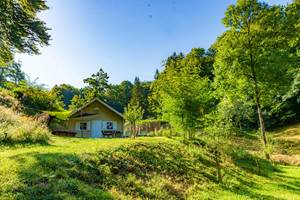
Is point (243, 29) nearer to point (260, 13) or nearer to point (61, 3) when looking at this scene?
point (260, 13)

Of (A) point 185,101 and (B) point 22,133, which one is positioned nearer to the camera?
(B) point 22,133

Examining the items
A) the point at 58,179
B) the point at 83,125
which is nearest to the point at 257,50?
the point at 58,179

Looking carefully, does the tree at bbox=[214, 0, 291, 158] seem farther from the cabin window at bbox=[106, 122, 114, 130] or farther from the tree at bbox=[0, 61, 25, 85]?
the tree at bbox=[0, 61, 25, 85]

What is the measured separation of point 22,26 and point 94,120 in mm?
15605

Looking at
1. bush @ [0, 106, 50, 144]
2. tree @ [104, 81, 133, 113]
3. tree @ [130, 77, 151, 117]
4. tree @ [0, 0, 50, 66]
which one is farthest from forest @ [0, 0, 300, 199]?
tree @ [104, 81, 133, 113]

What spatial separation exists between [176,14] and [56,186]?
11.2 metres

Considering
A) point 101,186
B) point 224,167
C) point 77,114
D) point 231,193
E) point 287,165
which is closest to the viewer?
point 101,186

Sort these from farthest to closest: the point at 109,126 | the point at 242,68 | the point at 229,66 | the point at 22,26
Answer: the point at 109,126, the point at 229,66, the point at 242,68, the point at 22,26

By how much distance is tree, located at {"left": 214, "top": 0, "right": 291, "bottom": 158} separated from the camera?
18.2m

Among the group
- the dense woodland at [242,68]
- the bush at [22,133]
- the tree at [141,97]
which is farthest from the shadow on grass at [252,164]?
the tree at [141,97]

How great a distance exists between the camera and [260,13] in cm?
1833

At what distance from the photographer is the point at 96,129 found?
2812 centimetres

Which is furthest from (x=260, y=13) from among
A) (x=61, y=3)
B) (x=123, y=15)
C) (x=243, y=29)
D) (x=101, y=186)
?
(x=101, y=186)

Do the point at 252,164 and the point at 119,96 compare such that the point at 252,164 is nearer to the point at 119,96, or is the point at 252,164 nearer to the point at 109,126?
the point at 109,126
